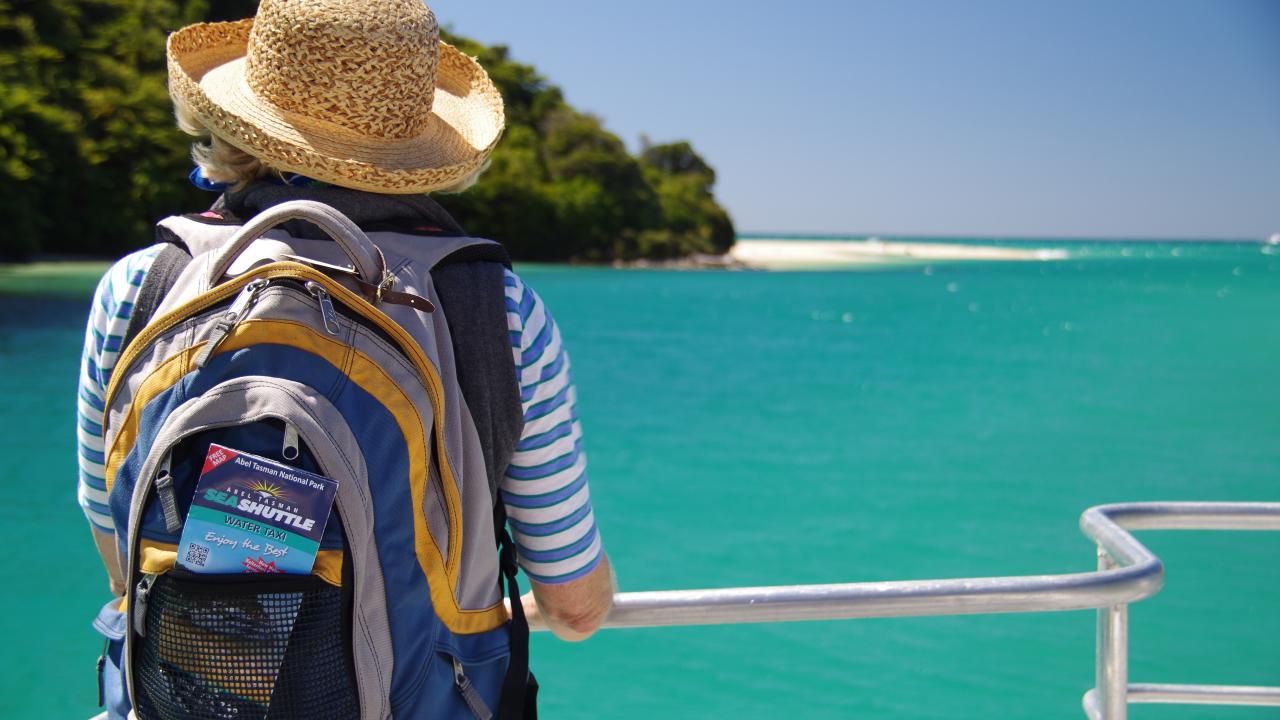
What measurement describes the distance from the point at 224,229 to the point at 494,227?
45800mm

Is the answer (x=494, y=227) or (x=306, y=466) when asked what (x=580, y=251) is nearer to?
(x=494, y=227)

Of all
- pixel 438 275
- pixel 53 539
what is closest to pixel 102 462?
pixel 438 275

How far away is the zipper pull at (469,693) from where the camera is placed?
3.19 feet

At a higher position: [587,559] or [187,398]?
[187,398]

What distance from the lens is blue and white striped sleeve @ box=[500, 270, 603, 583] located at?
1022 mm

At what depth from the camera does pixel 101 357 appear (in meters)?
1.02

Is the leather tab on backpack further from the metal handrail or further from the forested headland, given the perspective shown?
the forested headland

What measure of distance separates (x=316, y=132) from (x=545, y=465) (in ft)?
1.37

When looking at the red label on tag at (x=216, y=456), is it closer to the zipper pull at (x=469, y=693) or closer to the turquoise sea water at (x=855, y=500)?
the zipper pull at (x=469, y=693)

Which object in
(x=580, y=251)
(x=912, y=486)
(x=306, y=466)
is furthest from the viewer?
(x=580, y=251)

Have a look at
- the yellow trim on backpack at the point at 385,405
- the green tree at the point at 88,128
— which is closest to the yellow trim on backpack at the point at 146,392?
the yellow trim on backpack at the point at 385,405

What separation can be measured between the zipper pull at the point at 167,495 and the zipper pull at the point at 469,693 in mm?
295

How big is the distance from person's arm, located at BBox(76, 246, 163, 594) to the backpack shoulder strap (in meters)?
0.03

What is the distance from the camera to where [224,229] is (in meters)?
0.95
